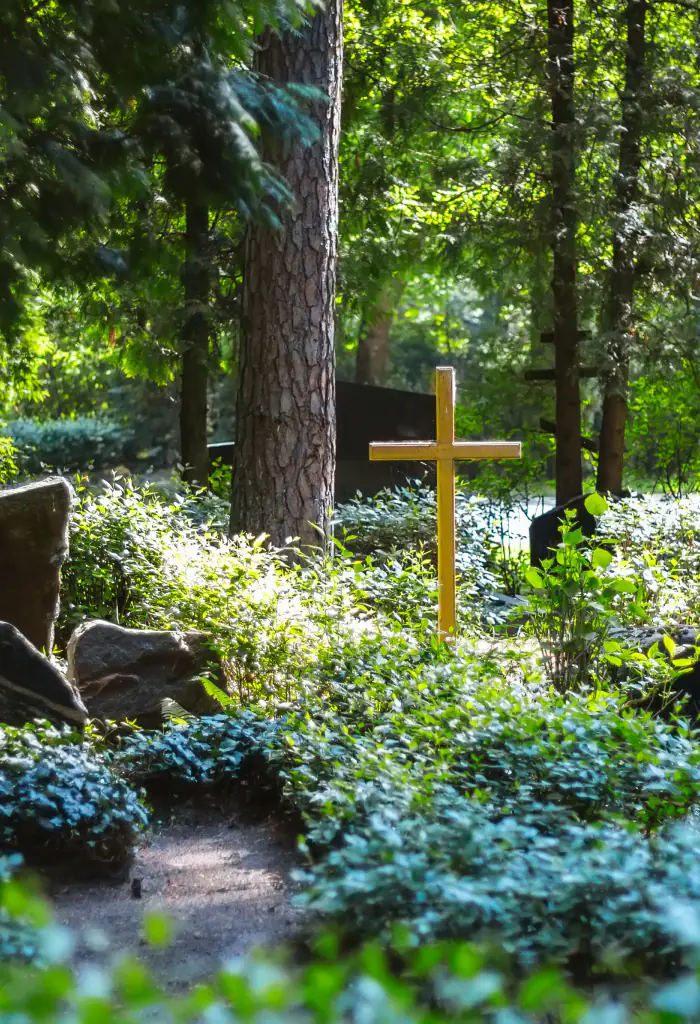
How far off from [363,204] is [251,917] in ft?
33.8

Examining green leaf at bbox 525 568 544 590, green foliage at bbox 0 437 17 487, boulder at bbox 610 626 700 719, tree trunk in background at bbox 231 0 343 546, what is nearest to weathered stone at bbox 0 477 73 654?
tree trunk in background at bbox 231 0 343 546

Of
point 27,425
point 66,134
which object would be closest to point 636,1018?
point 66,134

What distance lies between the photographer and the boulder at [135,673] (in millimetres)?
5383

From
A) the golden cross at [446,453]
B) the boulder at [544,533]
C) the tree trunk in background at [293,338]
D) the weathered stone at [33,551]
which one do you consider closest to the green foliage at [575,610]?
the golden cross at [446,453]

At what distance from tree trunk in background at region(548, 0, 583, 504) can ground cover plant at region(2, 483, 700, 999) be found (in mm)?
3732

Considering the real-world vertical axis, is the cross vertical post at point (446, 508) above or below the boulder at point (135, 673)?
above

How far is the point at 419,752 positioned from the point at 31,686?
185 cm

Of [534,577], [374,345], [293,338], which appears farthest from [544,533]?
[374,345]

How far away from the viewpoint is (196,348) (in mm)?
11047

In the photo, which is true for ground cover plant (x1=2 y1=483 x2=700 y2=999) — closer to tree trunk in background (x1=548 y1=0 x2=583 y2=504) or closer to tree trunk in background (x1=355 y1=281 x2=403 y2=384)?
tree trunk in background (x1=548 y1=0 x2=583 y2=504)

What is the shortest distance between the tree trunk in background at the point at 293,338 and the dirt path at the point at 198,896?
10.7 ft

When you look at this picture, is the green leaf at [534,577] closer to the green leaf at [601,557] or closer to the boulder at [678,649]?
the green leaf at [601,557]

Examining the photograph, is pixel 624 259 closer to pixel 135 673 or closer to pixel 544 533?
pixel 544 533

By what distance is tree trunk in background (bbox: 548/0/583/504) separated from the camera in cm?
1096
